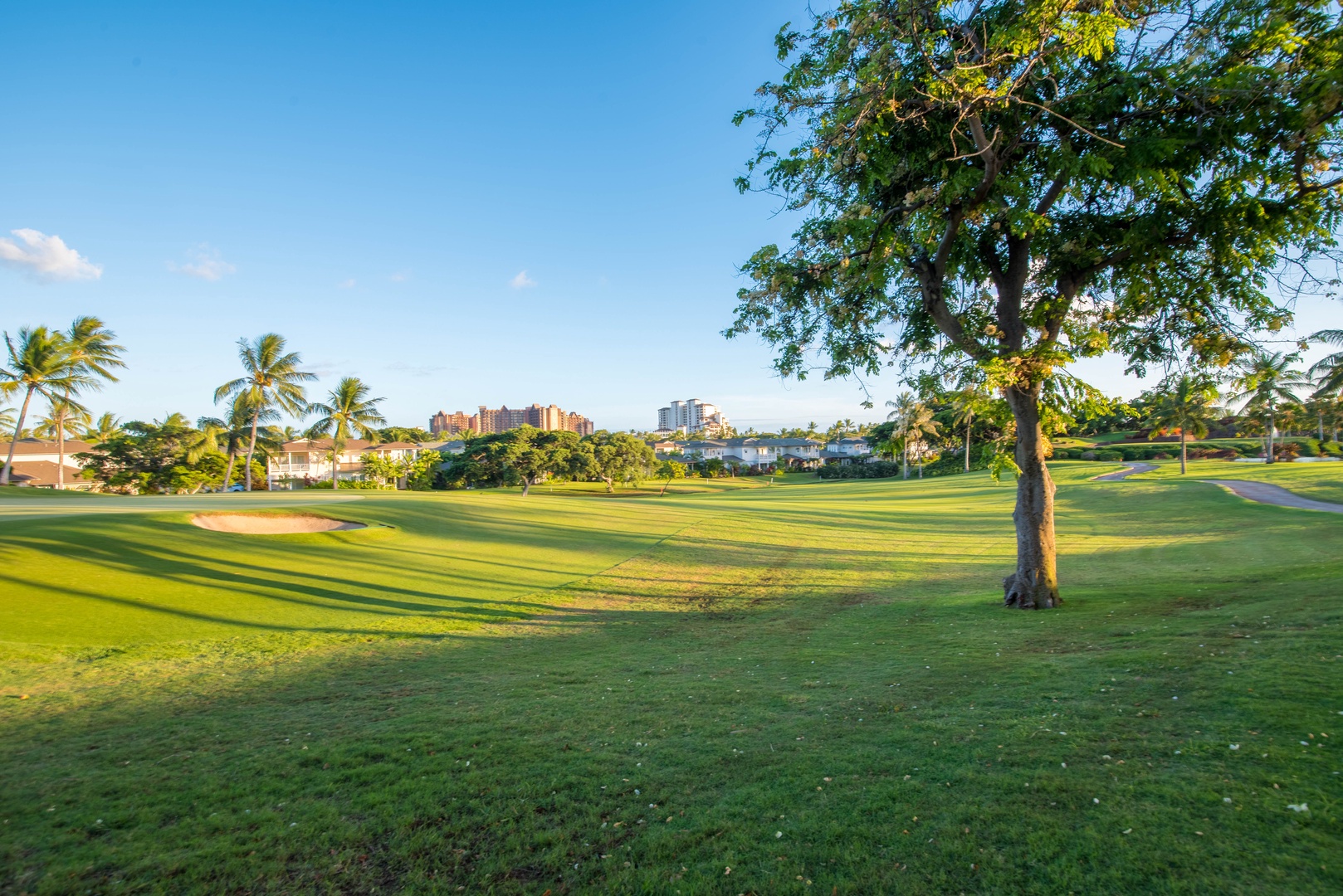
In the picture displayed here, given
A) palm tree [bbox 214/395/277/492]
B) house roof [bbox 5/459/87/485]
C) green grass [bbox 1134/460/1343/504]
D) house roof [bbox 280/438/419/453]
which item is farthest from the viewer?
house roof [bbox 280/438/419/453]

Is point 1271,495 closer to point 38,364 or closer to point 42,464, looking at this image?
point 38,364

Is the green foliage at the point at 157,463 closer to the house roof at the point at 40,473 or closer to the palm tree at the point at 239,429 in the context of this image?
the palm tree at the point at 239,429

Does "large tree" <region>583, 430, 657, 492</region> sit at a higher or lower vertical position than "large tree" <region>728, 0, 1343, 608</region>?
lower

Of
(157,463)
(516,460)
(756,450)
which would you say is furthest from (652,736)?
(756,450)

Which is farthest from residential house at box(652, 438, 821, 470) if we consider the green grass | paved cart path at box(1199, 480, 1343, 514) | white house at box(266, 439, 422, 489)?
paved cart path at box(1199, 480, 1343, 514)

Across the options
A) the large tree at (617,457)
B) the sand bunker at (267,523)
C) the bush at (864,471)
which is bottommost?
the bush at (864,471)

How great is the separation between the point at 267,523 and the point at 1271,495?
154 feet

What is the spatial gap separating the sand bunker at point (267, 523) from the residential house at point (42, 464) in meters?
67.8

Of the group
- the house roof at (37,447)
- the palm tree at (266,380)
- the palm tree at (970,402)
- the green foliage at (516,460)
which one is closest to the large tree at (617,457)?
the green foliage at (516,460)

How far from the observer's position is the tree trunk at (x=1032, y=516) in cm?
1120

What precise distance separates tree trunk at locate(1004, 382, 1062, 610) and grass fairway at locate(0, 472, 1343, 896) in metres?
0.79

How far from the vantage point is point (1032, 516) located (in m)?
11.6

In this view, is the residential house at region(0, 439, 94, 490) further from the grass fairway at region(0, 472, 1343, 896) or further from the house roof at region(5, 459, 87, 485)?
the grass fairway at region(0, 472, 1343, 896)

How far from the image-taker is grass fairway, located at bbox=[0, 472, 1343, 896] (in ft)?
12.4
